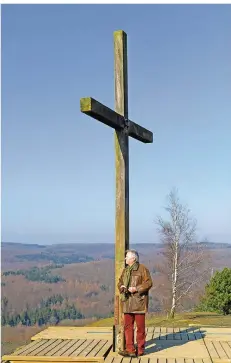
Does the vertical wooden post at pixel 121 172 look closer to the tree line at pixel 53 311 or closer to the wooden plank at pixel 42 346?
the wooden plank at pixel 42 346

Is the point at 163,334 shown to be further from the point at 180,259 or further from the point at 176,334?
the point at 180,259

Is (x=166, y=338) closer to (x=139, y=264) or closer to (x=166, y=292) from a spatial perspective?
(x=139, y=264)

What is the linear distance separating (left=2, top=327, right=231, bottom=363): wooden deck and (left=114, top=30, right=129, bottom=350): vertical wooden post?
59cm

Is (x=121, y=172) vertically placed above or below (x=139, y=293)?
above

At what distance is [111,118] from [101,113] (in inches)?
17.1

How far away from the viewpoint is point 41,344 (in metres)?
9.58

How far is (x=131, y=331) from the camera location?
8.70 metres

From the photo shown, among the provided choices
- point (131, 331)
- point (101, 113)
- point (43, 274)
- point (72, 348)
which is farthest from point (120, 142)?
point (43, 274)

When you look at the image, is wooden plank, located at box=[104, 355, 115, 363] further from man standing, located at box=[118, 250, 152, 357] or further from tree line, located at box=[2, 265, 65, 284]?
tree line, located at box=[2, 265, 65, 284]

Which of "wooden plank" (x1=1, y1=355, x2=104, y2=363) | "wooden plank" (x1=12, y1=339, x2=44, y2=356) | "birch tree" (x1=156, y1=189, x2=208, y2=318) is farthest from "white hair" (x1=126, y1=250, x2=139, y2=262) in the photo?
"birch tree" (x1=156, y1=189, x2=208, y2=318)

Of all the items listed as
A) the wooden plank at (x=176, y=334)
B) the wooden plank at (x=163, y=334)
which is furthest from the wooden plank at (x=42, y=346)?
the wooden plank at (x=176, y=334)

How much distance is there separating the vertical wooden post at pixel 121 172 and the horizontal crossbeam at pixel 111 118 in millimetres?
210

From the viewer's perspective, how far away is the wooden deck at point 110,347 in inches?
329

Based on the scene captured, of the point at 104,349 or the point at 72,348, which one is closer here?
the point at 104,349
